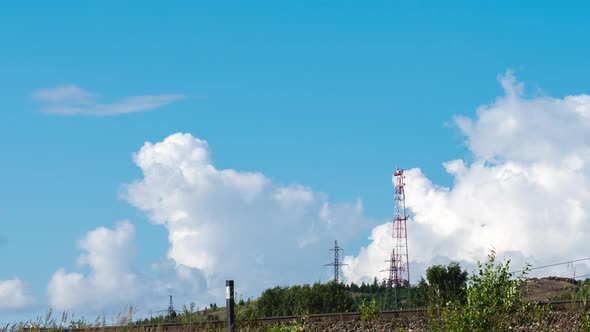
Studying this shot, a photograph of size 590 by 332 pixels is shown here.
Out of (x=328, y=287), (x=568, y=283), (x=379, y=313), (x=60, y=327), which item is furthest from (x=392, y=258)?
(x=60, y=327)

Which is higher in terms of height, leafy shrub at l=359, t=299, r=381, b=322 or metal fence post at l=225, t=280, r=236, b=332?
metal fence post at l=225, t=280, r=236, b=332

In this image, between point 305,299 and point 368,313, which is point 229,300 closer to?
point 368,313

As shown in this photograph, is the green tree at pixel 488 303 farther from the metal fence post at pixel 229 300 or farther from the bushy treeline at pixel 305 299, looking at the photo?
the bushy treeline at pixel 305 299

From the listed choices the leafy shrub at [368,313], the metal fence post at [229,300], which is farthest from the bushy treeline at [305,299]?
the metal fence post at [229,300]

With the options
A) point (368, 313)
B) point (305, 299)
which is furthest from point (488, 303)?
point (305, 299)

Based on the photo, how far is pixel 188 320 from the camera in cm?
2977

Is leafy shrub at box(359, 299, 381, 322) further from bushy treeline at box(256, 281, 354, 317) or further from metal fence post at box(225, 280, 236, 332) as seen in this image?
bushy treeline at box(256, 281, 354, 317)

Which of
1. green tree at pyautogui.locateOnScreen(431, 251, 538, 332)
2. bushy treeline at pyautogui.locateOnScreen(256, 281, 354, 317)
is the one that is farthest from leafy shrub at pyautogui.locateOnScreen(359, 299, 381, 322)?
bushy treeline at pyautogui.locateOnScreen(256, 281, 354, 317)

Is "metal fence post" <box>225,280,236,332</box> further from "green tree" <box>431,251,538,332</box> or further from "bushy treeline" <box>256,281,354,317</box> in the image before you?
"bushy treeline" <box>256,281,354,317</box>

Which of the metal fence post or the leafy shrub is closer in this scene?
the metal fence post

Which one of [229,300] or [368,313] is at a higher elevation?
[229,300]

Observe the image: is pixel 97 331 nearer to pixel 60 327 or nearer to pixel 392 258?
pixel 60 327

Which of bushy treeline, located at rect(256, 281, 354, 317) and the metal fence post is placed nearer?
the metal fence post

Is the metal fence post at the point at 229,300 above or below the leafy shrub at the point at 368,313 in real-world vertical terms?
above
